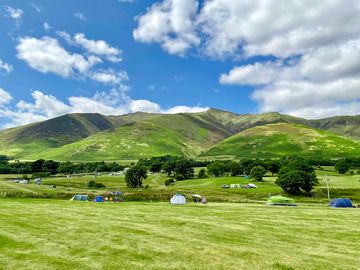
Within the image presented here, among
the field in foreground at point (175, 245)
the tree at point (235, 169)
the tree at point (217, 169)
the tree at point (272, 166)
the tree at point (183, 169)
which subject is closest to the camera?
the field in foreground at point (175, 245)

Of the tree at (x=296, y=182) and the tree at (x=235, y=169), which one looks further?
the tree at (x=235, y=169)

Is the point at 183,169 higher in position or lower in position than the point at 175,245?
higher

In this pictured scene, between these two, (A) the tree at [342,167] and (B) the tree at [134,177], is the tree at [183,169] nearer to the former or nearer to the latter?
(B) the tree at [134,177]

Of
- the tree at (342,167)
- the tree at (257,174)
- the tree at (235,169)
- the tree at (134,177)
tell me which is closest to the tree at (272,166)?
the tree at (235,169)

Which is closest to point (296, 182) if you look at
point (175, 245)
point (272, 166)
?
point (272, 166)

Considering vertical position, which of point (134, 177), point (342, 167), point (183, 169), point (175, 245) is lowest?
point (175, 245)

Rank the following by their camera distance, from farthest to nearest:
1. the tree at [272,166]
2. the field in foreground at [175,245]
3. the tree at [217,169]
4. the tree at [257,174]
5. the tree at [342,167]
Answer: the tree at [342,167], the tree at [217,169], the tree at [272,166], the tree at [257,174], the field in foreground at [175,245]

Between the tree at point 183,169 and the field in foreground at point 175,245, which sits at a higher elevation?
the tree at point 183,169

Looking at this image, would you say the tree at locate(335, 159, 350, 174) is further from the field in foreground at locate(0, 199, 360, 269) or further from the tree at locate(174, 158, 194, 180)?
the field in foreground at locate(0, 199, 360, 269)

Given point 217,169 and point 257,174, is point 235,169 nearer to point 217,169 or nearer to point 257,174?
point 217,169

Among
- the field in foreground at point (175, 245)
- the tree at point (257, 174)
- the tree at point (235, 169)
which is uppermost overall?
the tree at point (235, 169)

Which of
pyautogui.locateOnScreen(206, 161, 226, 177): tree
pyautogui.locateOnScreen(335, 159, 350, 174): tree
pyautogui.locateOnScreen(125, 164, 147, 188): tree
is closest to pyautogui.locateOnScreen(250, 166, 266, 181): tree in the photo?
pyautogui.locateOnScreen(206, 161, 226, 177): tree

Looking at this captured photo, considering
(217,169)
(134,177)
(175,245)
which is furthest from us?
(217,169)

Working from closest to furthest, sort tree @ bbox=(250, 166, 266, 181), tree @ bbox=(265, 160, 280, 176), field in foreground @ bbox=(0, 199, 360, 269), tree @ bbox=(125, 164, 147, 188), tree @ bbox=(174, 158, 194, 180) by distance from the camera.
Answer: field in foreground @ bbox=(0, 199, 360, 269)
tree @ bbox=(125, 164, 147, 188)
tree @ bbox=(250, 166, 266, 181)
tree @ bbox=(265, 160, 280, 176)
tree @ bbox=(174, 158, 194, 180)
